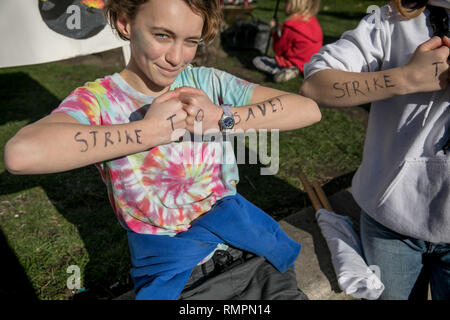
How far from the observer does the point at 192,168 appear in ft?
5.76

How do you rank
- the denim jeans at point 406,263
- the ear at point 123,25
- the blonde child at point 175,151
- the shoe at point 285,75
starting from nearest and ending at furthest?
the blonde child at point 175,151, the ear at point 123,25, the denim jeans at point 406,263, the shoe at point 285,75

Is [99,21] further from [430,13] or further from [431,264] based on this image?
[431,264]

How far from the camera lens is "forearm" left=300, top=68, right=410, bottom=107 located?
1.67 meters

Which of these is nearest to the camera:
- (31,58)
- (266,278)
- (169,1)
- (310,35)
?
(169,1)

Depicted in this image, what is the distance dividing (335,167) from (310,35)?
365cm

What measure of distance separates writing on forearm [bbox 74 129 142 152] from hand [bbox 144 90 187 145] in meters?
0.08

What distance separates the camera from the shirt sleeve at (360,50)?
5.94 ft

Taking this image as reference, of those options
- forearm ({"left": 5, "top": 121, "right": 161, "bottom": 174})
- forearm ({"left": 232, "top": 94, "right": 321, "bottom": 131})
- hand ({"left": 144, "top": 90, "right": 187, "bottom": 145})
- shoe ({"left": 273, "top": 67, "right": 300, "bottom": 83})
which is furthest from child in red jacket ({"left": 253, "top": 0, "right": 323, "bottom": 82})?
forearm ({"left": 5, "top": 121, "right": 161, "bottom": 174})

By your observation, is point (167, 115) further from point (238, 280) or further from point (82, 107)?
point (238, 280)

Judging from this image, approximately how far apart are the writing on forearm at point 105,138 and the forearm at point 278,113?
1.50ft

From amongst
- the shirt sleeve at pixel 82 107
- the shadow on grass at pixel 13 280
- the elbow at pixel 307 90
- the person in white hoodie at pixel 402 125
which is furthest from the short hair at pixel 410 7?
the shadow on grass at pixel 13 280

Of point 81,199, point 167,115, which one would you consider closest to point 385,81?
point 167,115

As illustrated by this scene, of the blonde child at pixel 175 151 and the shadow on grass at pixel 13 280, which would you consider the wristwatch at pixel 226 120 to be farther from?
the shadow on grass at pixel 13 280
